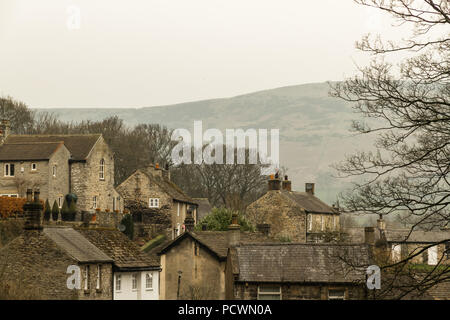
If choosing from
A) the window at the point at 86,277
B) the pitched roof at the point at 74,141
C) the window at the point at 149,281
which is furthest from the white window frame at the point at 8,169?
the window at the point at 86,277

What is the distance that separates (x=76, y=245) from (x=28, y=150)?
28979 millimetres

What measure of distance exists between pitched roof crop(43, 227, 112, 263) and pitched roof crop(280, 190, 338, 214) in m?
40.9

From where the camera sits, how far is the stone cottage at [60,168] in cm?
6812

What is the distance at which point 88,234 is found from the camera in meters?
46.2

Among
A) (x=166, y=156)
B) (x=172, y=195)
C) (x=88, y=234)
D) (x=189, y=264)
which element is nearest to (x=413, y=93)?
(x=88, y=234)

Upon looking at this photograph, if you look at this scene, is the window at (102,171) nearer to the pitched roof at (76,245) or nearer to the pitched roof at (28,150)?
the pitched roof at (28,150)

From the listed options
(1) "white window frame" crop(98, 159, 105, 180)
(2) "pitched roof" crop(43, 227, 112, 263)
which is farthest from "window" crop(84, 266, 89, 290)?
(1) "white window frame" crop(98, 159, 105, 180)

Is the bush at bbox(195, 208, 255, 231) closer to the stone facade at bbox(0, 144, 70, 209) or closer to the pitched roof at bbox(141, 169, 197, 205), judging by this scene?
the pitched roof at bbox(141, 169, 197, 205)

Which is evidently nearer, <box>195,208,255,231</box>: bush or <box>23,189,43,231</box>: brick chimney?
<box>23,189,43,231</box>: brick chimney

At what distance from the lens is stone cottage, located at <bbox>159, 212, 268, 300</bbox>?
5094 cm

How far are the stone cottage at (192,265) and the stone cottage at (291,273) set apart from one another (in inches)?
243

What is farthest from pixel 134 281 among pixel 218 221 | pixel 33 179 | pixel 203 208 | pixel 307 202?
pixel 203 208
